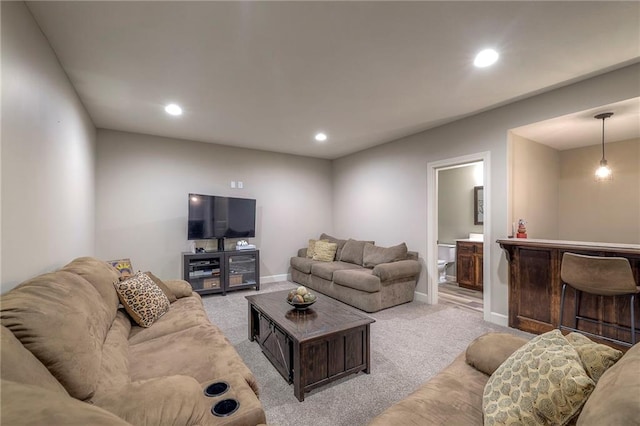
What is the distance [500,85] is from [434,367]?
280cm

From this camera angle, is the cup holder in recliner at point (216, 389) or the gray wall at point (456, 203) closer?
the cup holder in recliner at point (216, 389)

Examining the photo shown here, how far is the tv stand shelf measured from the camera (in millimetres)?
4512

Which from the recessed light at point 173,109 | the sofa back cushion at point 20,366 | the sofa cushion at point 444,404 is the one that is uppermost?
the recessed light at point 173,109

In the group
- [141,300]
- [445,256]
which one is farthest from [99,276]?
[445,256]

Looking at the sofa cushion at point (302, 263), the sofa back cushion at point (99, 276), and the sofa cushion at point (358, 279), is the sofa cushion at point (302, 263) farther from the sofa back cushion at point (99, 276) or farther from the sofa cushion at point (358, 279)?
the sofa back cushion at point (99, 276)

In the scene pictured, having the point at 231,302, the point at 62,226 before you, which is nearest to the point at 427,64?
the point at 62,226

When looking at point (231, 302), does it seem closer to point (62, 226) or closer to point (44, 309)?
point (62, 226)

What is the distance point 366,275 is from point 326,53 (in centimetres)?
280

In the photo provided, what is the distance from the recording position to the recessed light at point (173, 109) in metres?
3.35

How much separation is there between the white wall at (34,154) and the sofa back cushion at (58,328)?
0.44 meters

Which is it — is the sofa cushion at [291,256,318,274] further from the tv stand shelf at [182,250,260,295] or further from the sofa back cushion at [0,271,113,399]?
the sofa back cushion at [0,271,113,399]

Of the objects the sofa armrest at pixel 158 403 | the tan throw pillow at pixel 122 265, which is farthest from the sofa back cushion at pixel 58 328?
the tan throw pillow at pixel 122 265

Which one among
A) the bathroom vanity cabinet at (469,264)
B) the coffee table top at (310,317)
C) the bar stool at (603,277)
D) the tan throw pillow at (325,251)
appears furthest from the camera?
the tan throw pillow at (325,251)

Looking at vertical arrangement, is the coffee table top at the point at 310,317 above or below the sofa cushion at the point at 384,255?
below
